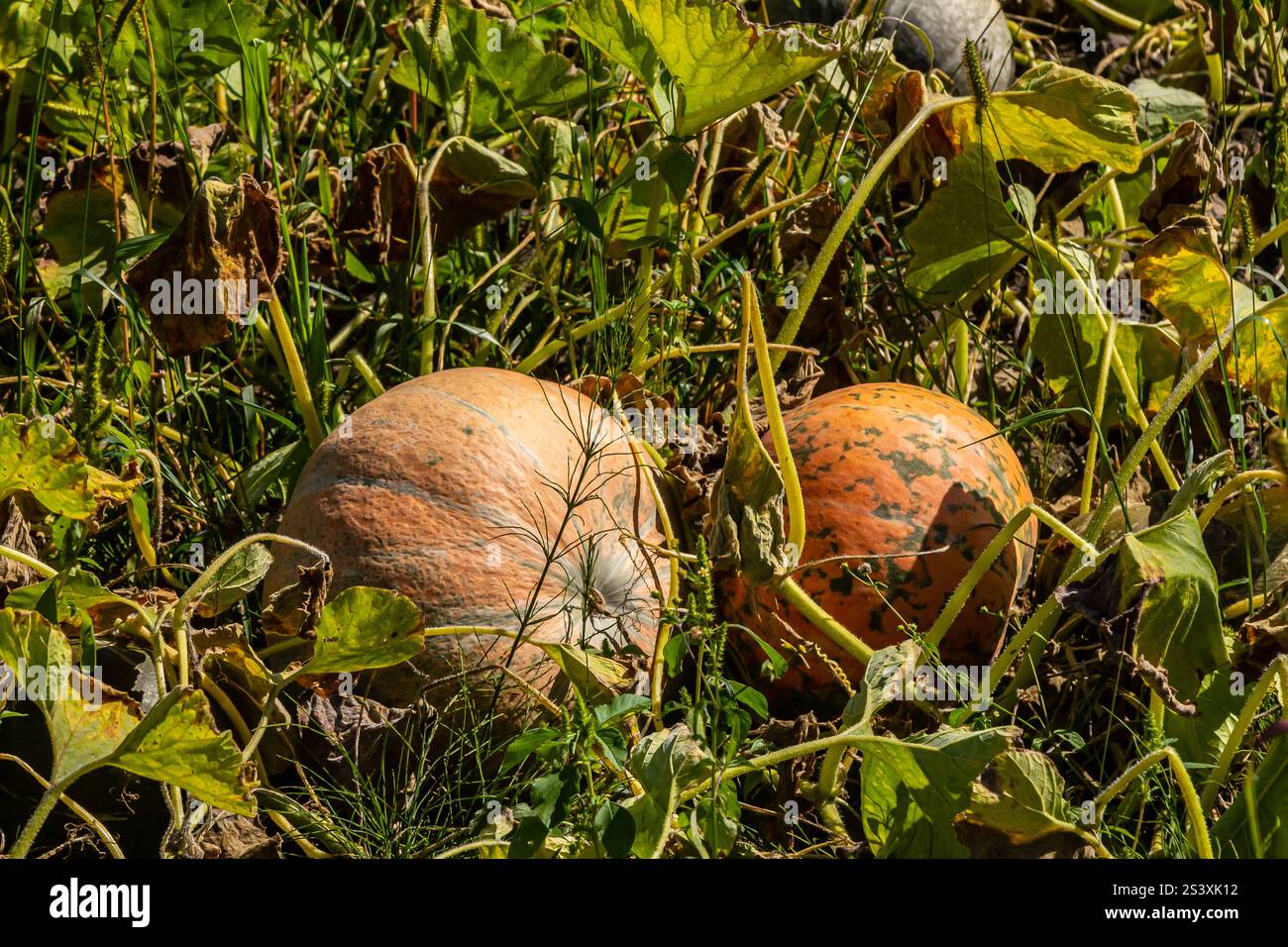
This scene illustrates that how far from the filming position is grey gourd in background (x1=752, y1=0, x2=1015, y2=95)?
3748mm

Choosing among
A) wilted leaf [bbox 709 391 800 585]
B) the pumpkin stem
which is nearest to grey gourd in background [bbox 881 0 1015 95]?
the pumpkin stem

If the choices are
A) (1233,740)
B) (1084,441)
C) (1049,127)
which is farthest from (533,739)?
(1084,441)

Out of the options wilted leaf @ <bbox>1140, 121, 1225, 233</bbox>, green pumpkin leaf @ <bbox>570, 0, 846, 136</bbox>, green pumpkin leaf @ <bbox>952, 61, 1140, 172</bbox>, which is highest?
green pumpkin leaf @ <bbox>570, 0, 846, 136</bbox>

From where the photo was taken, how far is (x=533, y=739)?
1969mm

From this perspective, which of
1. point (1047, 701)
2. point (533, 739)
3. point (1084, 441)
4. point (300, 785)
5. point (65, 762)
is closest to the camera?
point (65, 762)

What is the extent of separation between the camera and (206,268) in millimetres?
2336

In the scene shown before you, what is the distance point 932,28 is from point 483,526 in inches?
86.0

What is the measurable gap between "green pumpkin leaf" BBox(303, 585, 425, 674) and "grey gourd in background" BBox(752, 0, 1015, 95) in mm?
2384

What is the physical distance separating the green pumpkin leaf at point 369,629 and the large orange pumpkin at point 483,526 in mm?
252

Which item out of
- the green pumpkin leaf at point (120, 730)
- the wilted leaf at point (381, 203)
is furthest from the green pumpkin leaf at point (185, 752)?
the wilted leaf at point (381, 203)

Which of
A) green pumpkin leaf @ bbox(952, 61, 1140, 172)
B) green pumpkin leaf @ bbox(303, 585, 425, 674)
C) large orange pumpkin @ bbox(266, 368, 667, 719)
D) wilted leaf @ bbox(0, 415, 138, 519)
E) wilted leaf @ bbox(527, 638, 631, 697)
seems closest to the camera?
green pumpkin leaf @ bbox(303, 585, 425, 674)

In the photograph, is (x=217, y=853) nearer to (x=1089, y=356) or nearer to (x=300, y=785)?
(x=300, y=785)

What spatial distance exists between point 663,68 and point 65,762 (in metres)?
1.60

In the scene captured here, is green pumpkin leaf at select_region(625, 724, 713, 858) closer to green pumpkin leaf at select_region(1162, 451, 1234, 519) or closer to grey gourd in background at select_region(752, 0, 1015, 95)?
green pumpkin leaf at select_region(1162, 451, 1234, 519)
